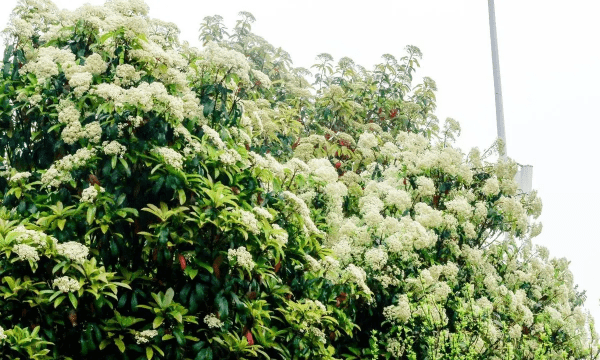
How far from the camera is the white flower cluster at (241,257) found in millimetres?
4566

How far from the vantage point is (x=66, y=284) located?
4.19 m

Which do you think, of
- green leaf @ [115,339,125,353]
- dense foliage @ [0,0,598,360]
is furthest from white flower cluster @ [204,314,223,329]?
green leaf @ [115,339,125,353]

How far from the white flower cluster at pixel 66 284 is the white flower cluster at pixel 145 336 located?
1.66 feet

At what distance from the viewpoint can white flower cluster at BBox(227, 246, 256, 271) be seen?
4566 mm

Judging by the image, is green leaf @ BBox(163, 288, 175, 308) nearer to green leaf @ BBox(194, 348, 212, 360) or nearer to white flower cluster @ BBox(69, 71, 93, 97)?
green leaf @ BBox(194, 348, 212, 360)

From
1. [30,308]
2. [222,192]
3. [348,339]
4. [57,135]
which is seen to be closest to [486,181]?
[348,339]

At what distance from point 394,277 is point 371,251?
1.10 feet

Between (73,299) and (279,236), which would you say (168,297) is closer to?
(73,299)

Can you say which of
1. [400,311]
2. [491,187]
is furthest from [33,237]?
[491,187]

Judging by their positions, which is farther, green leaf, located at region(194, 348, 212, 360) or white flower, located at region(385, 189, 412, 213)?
white flower, located at region(385, 189, 412, 213)

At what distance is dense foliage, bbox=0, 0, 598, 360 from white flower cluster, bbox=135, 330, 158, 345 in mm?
16

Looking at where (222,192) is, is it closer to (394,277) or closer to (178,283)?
(178,283)

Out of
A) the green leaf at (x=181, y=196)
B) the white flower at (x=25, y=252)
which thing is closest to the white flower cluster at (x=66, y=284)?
the white flower at (x=25, y=252)

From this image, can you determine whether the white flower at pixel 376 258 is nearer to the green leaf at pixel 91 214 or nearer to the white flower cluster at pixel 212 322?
the white flower cluster at pixel 212 322
